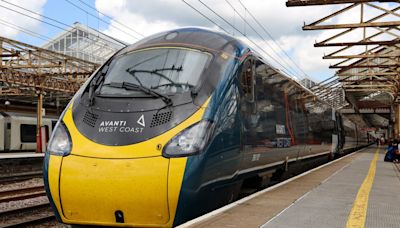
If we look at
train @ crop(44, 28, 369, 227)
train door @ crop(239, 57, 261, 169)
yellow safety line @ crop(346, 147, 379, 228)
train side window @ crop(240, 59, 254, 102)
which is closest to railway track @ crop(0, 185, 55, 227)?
train @ crop(44, 28, 369, 227)

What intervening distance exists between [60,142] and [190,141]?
169 centimetres

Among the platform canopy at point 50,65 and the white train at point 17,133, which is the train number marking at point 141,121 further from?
the white train at point 17,133

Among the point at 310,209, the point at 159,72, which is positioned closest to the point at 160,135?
the point at 159,72

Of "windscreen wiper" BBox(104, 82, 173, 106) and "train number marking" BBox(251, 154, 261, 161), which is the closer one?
"windscreen wiper" BBox(104, 82, 173, 106)

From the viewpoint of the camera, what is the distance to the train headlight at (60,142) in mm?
5488

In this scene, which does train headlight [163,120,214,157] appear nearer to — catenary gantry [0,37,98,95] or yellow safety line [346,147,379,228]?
yellow safety line [346,147,379,228]

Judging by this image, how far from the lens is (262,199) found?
658 centimetres

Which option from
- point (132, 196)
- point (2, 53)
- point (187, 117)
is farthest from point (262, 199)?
point (2, 53)

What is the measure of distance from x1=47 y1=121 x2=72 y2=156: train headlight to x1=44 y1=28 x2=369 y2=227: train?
2 centimetres

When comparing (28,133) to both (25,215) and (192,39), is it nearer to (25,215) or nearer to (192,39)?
(25,215)

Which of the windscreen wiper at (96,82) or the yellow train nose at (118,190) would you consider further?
the windscreen wiper at (96,82)

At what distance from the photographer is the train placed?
16.7 feet

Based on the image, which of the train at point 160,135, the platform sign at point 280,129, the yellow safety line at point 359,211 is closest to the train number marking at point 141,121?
the train at point 160,135

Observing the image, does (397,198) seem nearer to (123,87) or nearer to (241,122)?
(241,122)
